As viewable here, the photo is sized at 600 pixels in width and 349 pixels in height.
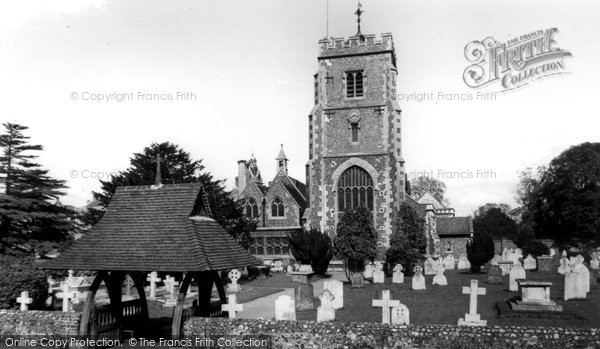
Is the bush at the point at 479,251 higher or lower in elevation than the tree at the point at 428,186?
lower

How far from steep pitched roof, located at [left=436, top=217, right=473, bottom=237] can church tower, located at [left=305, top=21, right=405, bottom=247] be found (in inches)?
665

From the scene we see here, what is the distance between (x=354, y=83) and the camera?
112 ft

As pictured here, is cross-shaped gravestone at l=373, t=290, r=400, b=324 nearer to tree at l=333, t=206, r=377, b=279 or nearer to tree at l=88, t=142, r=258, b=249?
tree at l=333, t=206, r=377, b=279

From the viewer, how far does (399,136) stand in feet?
108

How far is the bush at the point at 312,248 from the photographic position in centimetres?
2838

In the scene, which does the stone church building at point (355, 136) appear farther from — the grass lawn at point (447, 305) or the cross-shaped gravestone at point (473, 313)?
the cross-shaped gravestone at point (473, 313)

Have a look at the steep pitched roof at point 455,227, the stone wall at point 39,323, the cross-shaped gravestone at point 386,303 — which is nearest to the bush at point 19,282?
the stone wall at point 39,323

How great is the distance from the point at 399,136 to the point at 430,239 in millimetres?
9211

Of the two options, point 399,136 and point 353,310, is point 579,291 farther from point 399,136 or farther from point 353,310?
point 399,136

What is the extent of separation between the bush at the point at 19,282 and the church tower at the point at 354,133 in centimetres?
2027

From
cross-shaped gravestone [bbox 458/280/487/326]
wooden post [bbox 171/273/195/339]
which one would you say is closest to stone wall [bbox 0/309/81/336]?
wooden post [bbox 171/273/195/339]

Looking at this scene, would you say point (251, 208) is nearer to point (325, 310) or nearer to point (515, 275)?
point (515, 275)

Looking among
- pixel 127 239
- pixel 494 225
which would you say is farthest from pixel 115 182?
pixel 494 225

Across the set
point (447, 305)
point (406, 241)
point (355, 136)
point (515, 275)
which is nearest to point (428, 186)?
point (355, 136)
